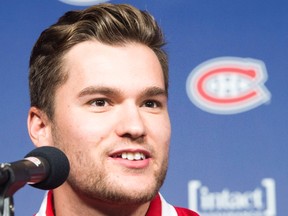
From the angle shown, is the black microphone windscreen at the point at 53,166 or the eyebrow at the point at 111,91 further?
the eyebrow at the point at 111,91

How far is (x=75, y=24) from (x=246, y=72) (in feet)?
2.31

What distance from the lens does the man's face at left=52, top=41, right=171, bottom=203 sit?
1188mm

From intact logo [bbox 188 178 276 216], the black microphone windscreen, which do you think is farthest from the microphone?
intact logo [bbox 188 178 276 216]

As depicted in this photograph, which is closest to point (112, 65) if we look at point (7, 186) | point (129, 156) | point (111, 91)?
point (111, 91)

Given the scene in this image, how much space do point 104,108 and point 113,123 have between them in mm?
41

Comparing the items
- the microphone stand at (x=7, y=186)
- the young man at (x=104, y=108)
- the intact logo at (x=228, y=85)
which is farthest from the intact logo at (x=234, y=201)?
the microphone stand at (x=7, y=186)

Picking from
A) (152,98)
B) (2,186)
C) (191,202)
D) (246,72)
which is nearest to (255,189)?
(191,202)

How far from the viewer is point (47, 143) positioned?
4.42 feet

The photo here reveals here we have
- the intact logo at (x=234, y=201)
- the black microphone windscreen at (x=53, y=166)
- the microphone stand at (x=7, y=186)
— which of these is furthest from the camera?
the intact logo at (x=234, y=201)

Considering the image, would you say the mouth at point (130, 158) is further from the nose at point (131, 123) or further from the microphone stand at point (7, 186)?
the microphone stand at point (7, 186)

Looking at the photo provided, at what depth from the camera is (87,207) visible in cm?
128

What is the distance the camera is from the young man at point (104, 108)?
1.19 metres

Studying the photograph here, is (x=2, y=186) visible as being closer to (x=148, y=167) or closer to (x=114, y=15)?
(x=148, y=167)

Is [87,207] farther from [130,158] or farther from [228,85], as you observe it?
[228,85]
